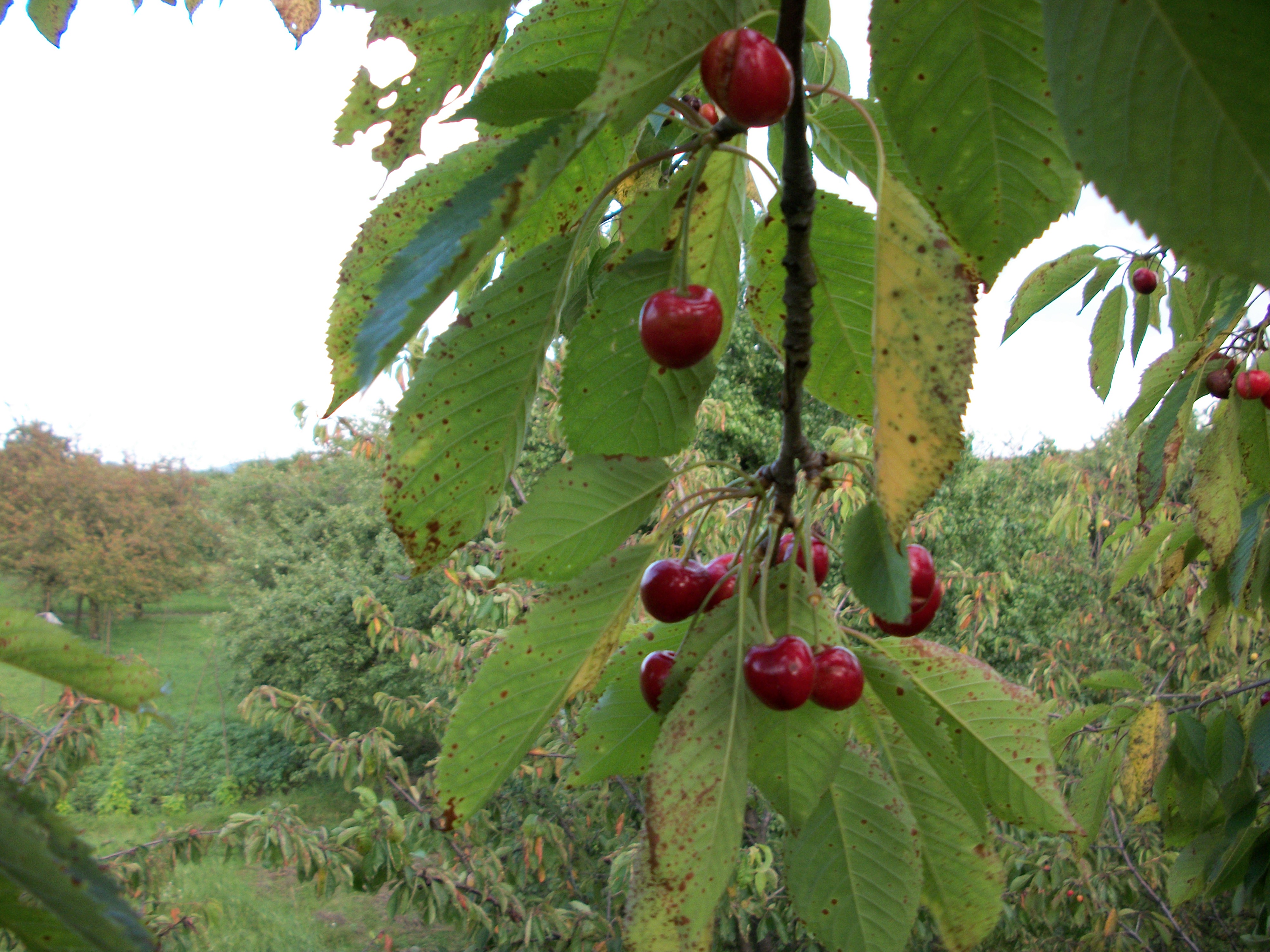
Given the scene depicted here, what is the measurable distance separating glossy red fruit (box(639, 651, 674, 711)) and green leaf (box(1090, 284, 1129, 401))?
150 centimetres

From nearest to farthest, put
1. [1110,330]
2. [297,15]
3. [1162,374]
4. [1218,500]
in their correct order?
[297,15]
[1218,500]
[1162,374]
[1110,330]

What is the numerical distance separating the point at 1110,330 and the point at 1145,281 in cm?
36

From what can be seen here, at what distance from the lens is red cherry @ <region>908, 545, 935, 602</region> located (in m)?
0.67

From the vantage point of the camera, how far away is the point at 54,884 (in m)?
0.29

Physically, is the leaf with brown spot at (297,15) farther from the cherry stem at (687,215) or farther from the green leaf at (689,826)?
the green leaf at (689,826)

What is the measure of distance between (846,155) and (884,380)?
1.15 feet

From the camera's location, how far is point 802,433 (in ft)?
2.09

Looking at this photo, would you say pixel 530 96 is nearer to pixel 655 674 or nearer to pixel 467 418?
pixel 467 418

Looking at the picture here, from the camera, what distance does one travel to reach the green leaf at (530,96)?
0.43 metres

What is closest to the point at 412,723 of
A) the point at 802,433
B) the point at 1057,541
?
the point at 802,433

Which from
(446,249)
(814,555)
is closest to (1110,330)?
(814,555)

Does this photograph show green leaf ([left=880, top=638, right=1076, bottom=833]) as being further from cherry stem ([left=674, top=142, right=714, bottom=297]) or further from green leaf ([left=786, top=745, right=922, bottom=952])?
cherry stem ([left=674, top=142, right=714, bottom=297])

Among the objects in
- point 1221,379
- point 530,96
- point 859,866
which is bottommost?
point 859,866

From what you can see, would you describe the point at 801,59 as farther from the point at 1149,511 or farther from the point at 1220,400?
the point at 1220,400
